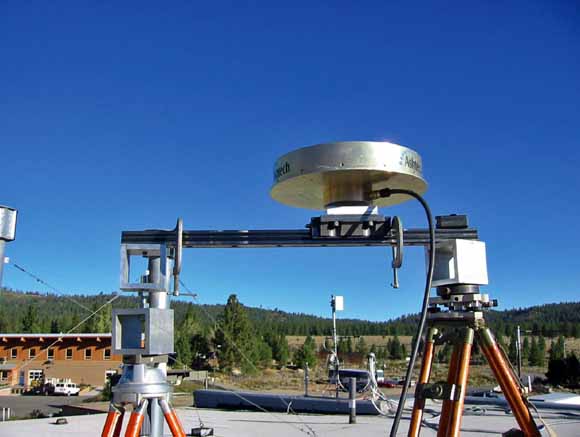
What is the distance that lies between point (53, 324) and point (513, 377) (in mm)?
70379

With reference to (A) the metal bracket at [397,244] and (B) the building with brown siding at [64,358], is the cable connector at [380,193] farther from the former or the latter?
(B) the building with brown siding at [64,358]

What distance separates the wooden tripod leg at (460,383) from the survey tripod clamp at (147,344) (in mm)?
1454

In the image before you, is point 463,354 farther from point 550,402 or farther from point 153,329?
point 550,402

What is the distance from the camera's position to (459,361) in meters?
2.90

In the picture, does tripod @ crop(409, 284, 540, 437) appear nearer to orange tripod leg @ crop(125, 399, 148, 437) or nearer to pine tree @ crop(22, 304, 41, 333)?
orange tripod leg @ crop(125, 399, 148, 437)

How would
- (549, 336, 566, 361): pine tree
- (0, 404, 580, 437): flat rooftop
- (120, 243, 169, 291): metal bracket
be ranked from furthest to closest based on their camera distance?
(549, 336, 566, 361): pine tree → (0, 404, 580, 437): flat rooftop → (120, 243, 169, 291): metal bracket

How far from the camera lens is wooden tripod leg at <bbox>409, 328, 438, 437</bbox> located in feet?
9.53

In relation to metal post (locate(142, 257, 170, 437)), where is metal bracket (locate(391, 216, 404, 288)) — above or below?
above

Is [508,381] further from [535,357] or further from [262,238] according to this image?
[535,357]

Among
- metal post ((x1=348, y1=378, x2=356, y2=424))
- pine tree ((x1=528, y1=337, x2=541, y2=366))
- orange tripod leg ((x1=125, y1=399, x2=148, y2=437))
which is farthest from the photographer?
pine tree ((x1=528, y1=337, x2=541, y2=366))

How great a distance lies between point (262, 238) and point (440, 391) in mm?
1317

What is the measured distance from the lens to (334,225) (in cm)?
314

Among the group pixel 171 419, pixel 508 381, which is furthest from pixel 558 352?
pixel 171 419

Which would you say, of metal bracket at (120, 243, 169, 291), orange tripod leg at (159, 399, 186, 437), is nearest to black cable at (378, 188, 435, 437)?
orange tripod leg at (159, 399, 186, 437)
